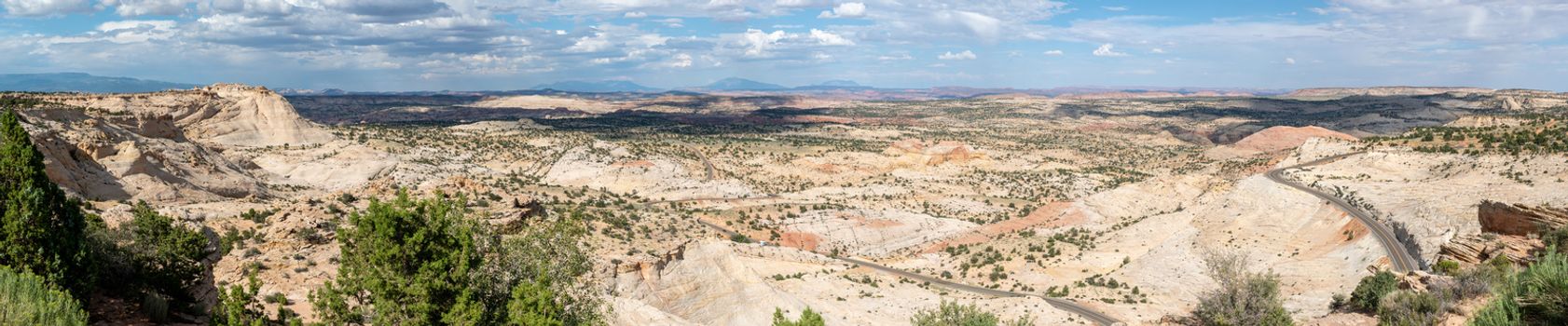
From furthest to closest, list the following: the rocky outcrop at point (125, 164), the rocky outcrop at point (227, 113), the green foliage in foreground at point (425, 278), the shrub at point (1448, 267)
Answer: the rocky outcrop at point (227, 113) < the rocky outcrop at point (125, 164) < the shrub at point (1448, 267) < the green foliage in foreground at point (425, 278)

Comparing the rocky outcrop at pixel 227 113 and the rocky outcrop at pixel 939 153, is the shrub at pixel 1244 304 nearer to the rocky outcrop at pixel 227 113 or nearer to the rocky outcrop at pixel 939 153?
the rocky outcrop at pixel 939 153

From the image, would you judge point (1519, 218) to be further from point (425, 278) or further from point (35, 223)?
point (35, 223)

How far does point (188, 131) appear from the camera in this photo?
2421 inches

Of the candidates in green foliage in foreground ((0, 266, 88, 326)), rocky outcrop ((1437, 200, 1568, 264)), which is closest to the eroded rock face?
rocky outcrop ((1437, 200, 1568, 264))

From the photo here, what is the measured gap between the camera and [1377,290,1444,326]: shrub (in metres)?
17.4

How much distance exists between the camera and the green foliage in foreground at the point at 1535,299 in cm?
1153

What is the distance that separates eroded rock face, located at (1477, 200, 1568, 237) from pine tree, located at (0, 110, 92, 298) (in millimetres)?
35807

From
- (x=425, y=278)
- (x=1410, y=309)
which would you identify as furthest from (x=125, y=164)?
(x=1410, y=309)

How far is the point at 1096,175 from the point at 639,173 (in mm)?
48138

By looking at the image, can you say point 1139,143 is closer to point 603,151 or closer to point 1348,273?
point 603,151

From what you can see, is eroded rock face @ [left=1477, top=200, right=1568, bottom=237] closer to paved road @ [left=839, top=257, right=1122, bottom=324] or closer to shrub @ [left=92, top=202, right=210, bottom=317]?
paved road @ [left=839, top=257, right=1122, bottom=324]

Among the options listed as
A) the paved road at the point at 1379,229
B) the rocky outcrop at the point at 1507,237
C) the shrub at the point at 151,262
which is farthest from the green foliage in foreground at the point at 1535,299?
the shrub at the point at 151,262

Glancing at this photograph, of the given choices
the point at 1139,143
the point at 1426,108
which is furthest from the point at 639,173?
the point at 1426,108

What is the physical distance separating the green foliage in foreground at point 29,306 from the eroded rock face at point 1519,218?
34.1 m
